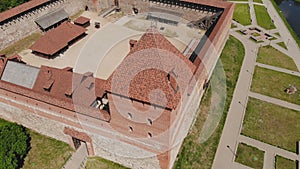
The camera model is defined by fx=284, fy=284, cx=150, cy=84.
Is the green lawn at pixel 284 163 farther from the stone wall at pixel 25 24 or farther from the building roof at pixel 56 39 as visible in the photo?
the stone wall at pixel 25 24

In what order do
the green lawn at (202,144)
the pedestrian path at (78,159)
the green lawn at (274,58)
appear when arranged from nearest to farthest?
the pedestrian path at (78,159)
the green lawn at (202,144)
the green lawn at (274,58)

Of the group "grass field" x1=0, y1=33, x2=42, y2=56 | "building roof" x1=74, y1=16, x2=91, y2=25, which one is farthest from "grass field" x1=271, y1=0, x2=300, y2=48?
"grass field" x1=0, y1=33, x2=42, y2=56

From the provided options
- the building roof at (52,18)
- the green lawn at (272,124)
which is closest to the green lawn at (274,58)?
the green lawn at (272,124)

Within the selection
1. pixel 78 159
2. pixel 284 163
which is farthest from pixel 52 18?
pixel 284 163

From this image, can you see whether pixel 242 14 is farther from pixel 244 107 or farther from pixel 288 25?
pixel 244 107

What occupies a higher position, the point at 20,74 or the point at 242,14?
the point at 20,74

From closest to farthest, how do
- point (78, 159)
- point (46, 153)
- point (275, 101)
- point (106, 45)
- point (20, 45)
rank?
point (78, 159) → point (46, 153) → point (275, 101) → point (106, 45) → point (20, 45)

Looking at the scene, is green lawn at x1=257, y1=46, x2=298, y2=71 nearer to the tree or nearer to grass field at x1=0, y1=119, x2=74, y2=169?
grass field at x1=0, y1=119, x2=74, y2=169

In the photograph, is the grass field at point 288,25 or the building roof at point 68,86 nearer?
the building roof at point 68,86
